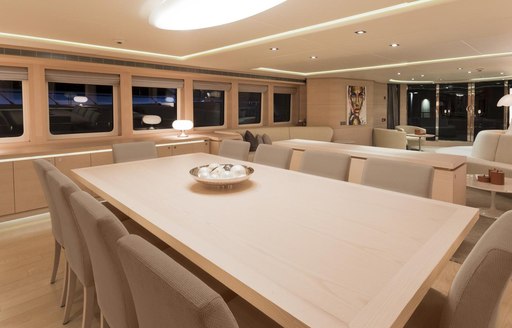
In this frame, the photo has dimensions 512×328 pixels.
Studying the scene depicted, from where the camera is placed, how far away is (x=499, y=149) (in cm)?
494

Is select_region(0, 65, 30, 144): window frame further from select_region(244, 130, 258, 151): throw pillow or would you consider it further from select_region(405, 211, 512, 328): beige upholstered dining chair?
select_region(405, 211, 512, 328): beige upholstered dining chair

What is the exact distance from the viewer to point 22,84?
4.12 meters

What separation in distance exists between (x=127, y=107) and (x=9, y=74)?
151 centimetres

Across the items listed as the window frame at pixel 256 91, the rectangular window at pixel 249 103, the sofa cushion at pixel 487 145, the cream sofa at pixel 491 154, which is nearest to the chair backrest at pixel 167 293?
the cream sofa at pixel 491 154

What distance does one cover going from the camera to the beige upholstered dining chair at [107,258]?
1.14m

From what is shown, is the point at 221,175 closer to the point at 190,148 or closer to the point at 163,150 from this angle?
the point at 163,150

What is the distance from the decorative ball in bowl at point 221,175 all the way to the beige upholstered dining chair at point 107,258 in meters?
0.77

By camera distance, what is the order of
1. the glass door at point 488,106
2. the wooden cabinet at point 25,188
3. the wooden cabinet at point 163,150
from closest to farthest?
the wooden cabinet at point 25,188 < the wooden cabinet at point 163,150 < the glass door at point 488,106

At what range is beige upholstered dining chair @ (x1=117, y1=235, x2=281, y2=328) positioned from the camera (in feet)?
2.14

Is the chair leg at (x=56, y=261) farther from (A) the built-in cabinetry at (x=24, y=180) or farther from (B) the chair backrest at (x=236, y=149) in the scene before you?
(B) the chair backrest at (x=236, y=149)

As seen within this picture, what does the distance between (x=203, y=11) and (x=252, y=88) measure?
4.70 m

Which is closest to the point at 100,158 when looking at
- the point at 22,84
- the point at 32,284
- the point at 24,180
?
the point at 24,180

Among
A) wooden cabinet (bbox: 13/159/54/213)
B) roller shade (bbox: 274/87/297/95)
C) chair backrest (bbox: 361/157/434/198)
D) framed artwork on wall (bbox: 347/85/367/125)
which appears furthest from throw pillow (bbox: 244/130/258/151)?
chair backrest (bbox: 361/157/434/198)

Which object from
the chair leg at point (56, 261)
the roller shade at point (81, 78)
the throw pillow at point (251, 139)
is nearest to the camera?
the chair leg at point (56, 261)
